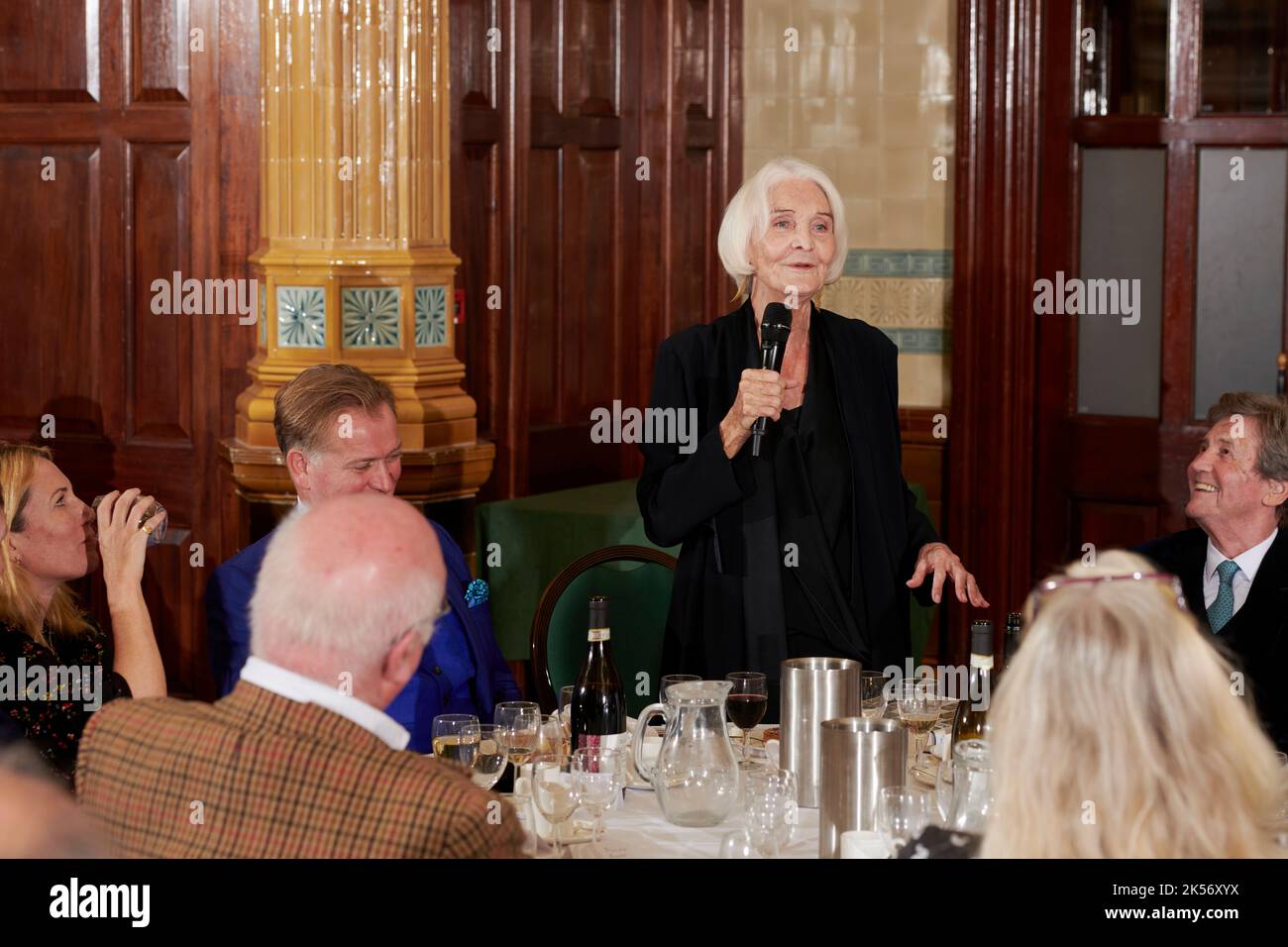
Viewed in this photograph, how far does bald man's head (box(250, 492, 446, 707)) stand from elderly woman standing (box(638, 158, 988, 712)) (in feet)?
4.24

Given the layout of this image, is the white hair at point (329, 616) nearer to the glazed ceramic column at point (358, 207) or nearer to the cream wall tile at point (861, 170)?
the glazed ceramic column at point (358, 207)

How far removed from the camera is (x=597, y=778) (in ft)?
7.62

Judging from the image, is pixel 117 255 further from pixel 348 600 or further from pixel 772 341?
pixel 348 600

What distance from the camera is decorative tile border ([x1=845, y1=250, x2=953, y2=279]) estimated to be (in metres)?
5.70

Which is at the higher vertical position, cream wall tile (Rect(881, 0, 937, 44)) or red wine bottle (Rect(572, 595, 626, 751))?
cream wall tile (Rect(881, 0, 937, 44))

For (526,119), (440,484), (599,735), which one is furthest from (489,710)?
(526,119)

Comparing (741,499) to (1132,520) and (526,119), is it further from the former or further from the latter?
(1132,520)

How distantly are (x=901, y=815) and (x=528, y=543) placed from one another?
2.71m

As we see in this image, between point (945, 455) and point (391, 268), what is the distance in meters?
2.21

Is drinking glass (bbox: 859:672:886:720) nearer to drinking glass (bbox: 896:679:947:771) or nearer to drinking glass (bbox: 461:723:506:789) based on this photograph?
drinking glass (bbox: 896:679:947:771)

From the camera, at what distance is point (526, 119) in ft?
16.6

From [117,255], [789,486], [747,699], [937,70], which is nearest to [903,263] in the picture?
[937,70]

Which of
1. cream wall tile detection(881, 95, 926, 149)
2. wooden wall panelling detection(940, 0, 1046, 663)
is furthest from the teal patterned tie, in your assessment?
cream wall tile detection(881, 95, 926, 149)
